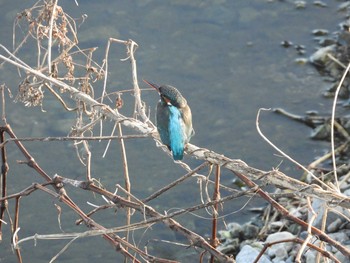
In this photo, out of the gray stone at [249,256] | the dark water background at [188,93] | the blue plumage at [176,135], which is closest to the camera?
the blue plumage at [176,135]

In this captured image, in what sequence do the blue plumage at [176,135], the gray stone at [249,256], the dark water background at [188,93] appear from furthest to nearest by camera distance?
the dark water background at [188,93]
the gray stone at [249,256]
the blue plumage at [176,135]

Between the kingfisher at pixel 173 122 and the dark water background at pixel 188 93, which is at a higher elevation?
the kingfisher at pixel 173 122

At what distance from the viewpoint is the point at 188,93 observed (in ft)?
23.3

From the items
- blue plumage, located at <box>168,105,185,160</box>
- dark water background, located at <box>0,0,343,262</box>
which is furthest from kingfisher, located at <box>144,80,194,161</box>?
dark water background, located at <box>0,0,343,262</box>

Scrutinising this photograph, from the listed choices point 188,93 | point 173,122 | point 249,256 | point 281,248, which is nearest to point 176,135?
point 173,122

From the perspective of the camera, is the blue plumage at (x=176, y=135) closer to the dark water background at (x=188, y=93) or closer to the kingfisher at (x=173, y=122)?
the kingfisher at (x=173, y=122)

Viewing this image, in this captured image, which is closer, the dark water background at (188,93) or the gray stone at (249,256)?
the gray stone at (249,256)

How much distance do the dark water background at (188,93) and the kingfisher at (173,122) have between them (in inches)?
83.5

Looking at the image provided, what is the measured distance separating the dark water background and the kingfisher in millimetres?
2120

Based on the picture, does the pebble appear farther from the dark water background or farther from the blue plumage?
the blue plumage

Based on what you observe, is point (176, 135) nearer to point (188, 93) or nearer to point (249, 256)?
point (249, 256)

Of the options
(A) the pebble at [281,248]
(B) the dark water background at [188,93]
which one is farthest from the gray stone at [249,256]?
(B) the dark water background at [188,93]

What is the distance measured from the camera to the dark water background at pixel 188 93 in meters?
5.99

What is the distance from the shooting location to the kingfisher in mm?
3332
